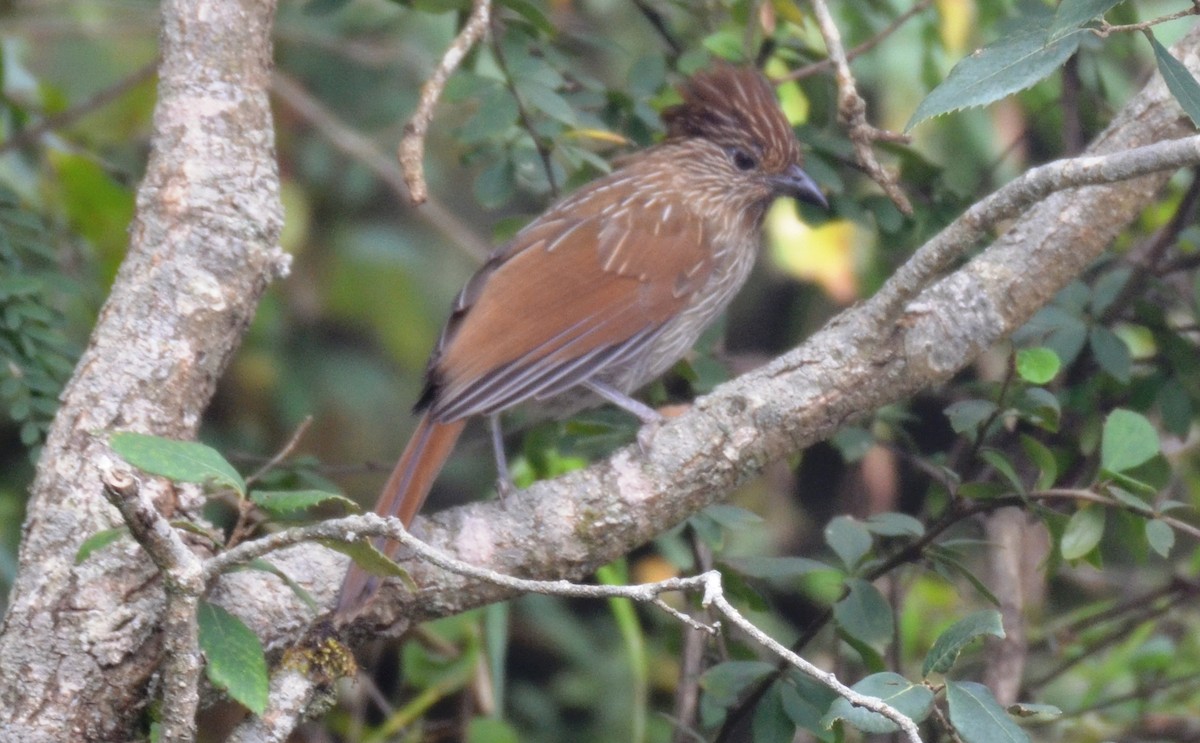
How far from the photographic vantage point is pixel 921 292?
95.4 inches

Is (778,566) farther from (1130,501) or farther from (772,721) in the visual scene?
(1130,501)

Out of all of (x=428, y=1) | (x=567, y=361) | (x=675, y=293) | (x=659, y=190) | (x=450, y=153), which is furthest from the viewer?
(x=450, y=153)

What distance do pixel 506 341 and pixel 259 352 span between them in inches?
84.9

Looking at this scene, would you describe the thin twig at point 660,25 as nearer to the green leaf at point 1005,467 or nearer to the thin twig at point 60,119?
the thin twig at point 60,119

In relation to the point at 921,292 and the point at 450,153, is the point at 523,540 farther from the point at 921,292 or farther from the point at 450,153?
the point at 450,153

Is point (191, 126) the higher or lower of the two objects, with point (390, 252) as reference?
higher

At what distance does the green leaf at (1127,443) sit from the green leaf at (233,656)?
4.62ft

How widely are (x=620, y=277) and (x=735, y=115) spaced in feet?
2.18

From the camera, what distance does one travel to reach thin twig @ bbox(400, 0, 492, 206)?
93.0 inches

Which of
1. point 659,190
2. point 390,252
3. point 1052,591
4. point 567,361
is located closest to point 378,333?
point 390,252

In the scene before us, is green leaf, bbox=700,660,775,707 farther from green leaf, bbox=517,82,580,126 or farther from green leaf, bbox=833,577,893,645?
green leaf, bbox=517,82,580,126

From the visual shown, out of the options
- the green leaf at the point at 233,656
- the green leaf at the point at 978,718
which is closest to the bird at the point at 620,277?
the green leaf at the point at 233,656

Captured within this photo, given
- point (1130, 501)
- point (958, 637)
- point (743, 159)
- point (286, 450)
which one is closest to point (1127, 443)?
point (1130, 501)

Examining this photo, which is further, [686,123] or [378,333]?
[378,333]
